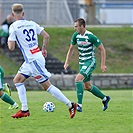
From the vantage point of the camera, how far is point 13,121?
1193 centimetres

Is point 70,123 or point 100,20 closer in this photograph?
point 70,123

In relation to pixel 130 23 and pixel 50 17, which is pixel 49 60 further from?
pixel 130 23

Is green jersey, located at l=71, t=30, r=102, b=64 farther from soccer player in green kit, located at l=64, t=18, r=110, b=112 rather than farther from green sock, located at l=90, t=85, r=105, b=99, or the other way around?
green sock, located at l=90, t=85, r=105, b=99

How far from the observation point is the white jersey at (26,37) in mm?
12227

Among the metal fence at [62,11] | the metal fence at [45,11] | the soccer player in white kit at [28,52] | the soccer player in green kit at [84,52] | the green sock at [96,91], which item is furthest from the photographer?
the metal fence at [62,11]

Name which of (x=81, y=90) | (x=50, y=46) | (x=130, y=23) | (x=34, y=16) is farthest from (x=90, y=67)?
(x=130, y=23)

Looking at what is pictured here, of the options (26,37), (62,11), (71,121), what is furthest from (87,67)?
(62,11)

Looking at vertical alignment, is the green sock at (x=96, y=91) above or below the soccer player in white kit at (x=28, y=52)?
below

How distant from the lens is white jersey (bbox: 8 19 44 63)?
12227 mm

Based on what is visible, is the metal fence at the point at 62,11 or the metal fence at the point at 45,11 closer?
the metal fence at the point at 45,11

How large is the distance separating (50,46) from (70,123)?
2006 cm

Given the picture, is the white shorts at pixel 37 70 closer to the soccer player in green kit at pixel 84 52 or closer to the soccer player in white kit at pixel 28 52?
the soccer player in white kit at pixel 28 52

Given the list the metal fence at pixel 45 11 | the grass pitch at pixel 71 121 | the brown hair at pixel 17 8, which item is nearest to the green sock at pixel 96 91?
the grass pitch at pixel 71 121

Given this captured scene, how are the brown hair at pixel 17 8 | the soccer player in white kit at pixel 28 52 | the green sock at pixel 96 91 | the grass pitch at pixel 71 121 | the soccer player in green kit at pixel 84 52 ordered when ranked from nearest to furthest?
1. the grass pitch at pixel 71 121
2. the brown hair at pixel 17 8
3. the soccer player in white kit at pixel 28 52
4. the soccer player in green kit at pixel 84 52
5. the green sock at pixel 96 91
